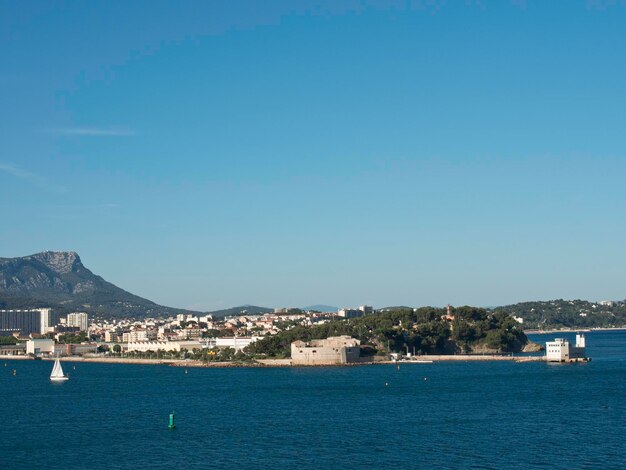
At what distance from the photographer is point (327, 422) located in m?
36.5

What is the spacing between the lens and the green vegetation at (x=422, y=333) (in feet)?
267

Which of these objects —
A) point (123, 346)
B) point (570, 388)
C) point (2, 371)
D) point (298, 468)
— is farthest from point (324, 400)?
point (123, 346)

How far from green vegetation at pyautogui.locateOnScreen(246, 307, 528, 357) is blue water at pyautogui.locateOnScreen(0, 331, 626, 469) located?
19884 millimetres

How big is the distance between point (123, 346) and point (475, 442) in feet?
269

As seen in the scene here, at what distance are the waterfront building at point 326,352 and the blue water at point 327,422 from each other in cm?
1230

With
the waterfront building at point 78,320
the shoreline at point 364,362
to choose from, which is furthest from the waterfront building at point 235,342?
the waterfront building at point 78,320

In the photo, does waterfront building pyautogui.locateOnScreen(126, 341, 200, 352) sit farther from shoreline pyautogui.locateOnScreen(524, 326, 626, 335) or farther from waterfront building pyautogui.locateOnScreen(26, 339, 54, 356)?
shoreline pyautogui.locateOnScreen(524, 326, 626, 335)

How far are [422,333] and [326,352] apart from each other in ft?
40.1

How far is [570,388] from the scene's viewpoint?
48.5 metres

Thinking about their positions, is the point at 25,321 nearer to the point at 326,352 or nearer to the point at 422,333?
the point at 422,333

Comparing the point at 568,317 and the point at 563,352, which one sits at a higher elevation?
the point at 568,317

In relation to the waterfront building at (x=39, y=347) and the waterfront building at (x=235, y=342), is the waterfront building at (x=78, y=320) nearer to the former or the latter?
the waterfront building at (x=39, y=347)

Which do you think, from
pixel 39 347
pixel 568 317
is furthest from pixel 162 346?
pixel 568 317

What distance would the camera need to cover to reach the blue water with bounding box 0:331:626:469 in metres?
28.5
